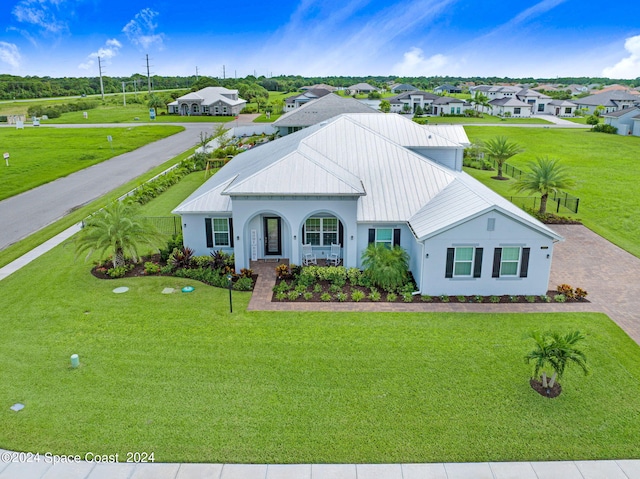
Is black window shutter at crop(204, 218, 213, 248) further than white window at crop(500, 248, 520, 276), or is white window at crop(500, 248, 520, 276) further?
black window shutter at crop(204, 218, 213, 248)

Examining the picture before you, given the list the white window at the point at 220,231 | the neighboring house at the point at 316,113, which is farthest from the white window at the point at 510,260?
the neighboring house at the point at 316,113

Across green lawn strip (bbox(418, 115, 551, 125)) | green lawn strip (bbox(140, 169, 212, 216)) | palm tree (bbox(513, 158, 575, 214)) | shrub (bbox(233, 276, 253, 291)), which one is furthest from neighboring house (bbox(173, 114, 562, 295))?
green lawn strip (bbox(418, 115, 551, 125))

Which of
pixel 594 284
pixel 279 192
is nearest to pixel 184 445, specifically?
pixel 279 192

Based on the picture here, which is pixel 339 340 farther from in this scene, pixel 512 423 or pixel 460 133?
pixel 460 133

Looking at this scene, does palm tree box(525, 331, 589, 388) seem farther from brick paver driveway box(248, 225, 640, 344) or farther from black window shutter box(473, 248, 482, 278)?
black window shutter box(473, 248, 482, 278)

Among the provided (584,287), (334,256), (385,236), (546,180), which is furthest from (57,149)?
(584,287)
